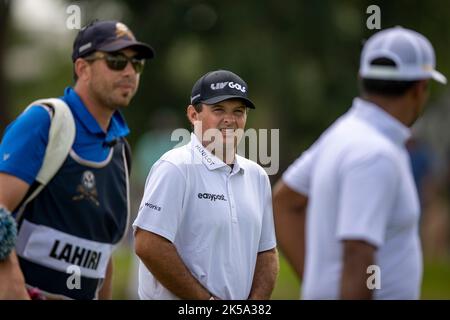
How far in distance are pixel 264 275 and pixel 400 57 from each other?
1.69 m

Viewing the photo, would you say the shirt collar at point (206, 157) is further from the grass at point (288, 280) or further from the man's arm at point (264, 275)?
the grass at point (288, 280)

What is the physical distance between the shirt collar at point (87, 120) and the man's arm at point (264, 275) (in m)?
1.23

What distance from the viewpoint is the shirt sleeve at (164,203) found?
5996 millimetres

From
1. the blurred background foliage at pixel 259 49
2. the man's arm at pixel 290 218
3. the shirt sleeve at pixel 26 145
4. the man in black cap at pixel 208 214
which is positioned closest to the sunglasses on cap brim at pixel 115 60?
the shirt sleeve at pixel 26 145

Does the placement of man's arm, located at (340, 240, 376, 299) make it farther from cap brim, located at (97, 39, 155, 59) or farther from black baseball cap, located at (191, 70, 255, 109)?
cap brim, located at (97, 39, 155, 59)

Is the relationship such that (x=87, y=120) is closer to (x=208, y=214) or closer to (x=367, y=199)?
(x=208, y=214)

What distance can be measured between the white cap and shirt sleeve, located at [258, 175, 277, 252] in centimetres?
135

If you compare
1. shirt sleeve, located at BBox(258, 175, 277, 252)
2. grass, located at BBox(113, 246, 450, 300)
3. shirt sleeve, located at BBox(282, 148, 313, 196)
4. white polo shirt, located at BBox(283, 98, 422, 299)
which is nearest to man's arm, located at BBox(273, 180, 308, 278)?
shirt sleeve, located at BBox(282, 148, 313, 196)

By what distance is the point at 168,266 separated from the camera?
6.00 metres

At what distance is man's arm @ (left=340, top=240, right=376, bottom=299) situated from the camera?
16.3ft
